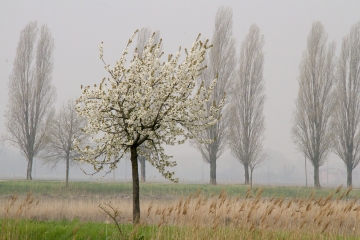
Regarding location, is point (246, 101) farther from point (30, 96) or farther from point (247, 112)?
point (30, 96)

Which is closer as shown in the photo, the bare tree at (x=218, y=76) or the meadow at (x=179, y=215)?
the meadow at (x=179, y=215)

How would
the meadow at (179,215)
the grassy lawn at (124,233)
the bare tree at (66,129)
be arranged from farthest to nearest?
the bare tree at (66,129) → the grassy lawn at (124,233) → the meadow at (179,215)

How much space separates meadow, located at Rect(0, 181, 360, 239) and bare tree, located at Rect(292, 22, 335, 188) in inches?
300

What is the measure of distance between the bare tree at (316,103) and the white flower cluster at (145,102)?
2344cm

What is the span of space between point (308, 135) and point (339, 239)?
77.5 ft

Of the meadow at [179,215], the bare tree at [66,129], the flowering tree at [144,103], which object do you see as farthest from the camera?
the bare tree at [66,129]

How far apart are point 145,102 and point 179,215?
2.85 m

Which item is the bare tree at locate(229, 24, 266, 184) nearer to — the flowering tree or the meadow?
the meadow

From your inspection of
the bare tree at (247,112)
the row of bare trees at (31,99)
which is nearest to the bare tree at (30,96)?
the row of bare trees at (31,99)

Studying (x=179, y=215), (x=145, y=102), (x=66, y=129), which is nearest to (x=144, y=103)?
(x=145, y=102)

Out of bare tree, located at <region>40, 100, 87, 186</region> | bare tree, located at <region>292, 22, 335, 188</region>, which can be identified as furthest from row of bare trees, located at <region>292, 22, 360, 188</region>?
bare tree, located at <region>40, 100, 87, 186</region>

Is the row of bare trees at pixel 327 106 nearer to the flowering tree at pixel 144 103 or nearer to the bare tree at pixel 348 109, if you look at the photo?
the bare tree at pixel 348 109

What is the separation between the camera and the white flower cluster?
839 centimetres

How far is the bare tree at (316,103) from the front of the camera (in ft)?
97.9
